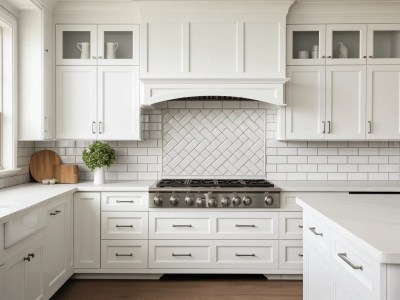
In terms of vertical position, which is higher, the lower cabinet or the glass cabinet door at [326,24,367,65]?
the glass cabinet door at [326,24,367,65]

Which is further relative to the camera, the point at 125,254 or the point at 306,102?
→ the point at 306,102

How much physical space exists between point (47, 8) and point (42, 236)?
220cm

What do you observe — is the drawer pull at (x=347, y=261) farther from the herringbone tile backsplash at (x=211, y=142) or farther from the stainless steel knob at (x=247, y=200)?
the herringbone tile backsplash at (x=211, y=142)

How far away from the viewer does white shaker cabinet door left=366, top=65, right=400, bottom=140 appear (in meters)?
3.84

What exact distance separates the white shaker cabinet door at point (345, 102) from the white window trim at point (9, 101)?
2985mm

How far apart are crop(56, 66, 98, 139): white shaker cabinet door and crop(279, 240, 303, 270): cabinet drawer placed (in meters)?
2.12

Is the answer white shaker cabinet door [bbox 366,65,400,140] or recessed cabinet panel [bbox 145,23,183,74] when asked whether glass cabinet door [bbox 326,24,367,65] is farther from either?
recessed cabinet panel [bbox 145,23,183,74]

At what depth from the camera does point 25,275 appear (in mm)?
2488

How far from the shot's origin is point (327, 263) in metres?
2.05

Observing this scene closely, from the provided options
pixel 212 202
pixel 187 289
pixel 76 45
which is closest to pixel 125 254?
pixel 187 289

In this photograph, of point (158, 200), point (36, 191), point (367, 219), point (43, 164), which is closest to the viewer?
point (367, 219)

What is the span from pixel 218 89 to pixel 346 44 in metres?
1.40

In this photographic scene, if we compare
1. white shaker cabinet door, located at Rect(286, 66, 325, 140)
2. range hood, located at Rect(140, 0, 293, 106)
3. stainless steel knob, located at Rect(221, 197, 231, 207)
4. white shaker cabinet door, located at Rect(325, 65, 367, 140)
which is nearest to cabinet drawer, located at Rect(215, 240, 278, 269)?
stainless steel knob, located at Rect(221, 197, 231, 207)

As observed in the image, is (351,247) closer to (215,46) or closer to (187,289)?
(187,289)
